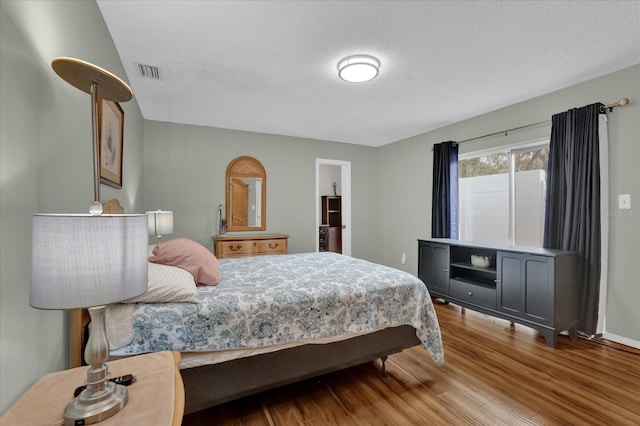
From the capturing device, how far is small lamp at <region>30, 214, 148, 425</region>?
0.72m

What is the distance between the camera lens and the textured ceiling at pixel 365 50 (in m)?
1.89

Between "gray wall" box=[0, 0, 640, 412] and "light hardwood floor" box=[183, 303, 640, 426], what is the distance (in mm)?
795

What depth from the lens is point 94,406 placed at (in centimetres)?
83

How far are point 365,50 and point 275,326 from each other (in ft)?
6.96

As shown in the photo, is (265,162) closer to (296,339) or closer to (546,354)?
(296,339)

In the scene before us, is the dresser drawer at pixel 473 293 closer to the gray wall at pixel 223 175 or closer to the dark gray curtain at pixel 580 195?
the dark gray curtain at pixel 580 195

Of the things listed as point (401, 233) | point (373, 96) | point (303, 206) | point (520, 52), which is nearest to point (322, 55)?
point (373, 96)

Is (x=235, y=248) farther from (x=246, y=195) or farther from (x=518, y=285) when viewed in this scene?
(x=518, y=285)

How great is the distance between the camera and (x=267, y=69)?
2639mm

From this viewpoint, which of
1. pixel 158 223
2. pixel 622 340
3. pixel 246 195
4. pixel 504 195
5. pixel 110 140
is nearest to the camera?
pixel 110 140

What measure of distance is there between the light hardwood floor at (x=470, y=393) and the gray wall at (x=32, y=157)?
106 cm

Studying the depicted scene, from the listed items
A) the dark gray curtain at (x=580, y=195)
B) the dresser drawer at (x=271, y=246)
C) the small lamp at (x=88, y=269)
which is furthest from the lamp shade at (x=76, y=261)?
the dark gray curtain at (x=580, y=195)

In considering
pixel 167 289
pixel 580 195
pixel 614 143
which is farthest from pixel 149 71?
pixel 614 143

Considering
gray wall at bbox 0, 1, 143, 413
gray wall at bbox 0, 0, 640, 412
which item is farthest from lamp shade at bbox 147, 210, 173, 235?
gray wall at bbox 0, 1, 143, 413
